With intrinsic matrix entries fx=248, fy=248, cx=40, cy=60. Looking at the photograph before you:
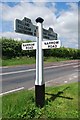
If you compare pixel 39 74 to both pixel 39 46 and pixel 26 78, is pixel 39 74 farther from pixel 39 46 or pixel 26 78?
pixel 26 78

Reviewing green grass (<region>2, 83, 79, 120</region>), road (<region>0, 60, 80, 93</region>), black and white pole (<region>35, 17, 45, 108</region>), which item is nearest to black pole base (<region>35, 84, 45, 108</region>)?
black and white pole (<region>35, 17, 45, 108</region>)

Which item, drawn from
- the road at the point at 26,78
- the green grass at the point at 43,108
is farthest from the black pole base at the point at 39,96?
the road at the point at 26,78

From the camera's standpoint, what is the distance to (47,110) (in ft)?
23.6

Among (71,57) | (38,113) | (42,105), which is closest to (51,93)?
(42,105)

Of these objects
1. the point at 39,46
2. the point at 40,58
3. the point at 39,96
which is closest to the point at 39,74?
the point at 40,58

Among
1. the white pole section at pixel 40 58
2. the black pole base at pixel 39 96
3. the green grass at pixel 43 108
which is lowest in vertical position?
the green grass at pixel 43 108

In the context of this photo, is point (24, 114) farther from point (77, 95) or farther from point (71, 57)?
point (71, 57)

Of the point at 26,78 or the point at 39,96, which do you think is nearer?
the point at 39,96

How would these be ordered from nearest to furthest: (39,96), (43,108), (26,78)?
(43,108), (39,96), (26,78)

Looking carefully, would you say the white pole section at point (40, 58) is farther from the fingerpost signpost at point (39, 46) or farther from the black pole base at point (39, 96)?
the black pole base at point (39, 96)

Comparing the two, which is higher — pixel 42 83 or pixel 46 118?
pixel 42 83

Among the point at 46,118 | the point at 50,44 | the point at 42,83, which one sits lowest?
the point at 46,118

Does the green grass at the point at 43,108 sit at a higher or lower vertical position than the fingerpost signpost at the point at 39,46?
lower

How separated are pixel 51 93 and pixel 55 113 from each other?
9.20 feet
